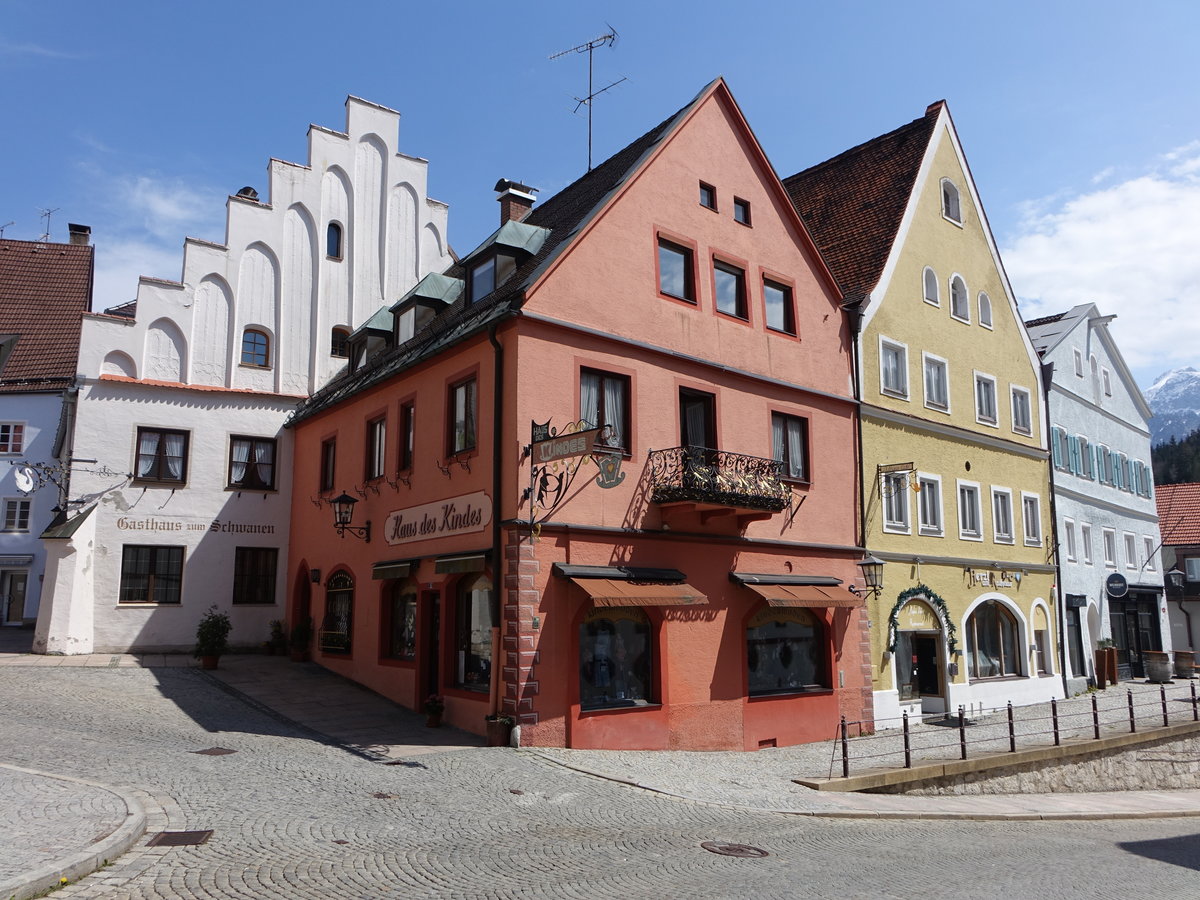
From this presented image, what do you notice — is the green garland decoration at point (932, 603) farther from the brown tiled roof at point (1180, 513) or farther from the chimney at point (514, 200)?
the brown tiled roof at point (1180, 513)

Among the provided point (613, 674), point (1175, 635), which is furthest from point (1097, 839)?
point (1175, 635)

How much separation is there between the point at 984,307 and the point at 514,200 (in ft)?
47.0

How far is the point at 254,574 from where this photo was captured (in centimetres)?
2631

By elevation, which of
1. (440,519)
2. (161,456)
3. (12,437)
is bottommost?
(440,519)

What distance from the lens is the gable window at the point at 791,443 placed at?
2145 cm

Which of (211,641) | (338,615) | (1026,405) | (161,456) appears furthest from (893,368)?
(161,456)

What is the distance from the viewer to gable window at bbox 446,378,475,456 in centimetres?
1848

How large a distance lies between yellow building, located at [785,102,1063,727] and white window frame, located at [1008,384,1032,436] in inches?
2.4

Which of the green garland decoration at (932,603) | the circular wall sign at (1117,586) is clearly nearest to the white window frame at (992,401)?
the green garland decoration at (932,603)

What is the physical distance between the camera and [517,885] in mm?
8617

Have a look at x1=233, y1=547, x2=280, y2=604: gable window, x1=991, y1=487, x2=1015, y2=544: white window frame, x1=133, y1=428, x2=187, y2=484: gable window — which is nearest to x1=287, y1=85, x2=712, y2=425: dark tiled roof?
x1=133, y1=428, x2=187, y2=484: gable window

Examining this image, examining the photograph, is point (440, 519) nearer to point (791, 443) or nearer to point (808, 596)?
point (808, 596)

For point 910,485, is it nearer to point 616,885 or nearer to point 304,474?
point 304,474

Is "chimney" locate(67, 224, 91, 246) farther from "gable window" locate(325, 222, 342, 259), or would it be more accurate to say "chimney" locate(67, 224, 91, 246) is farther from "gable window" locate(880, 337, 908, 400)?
"gable window" locate(880, 337, 908, 400)
